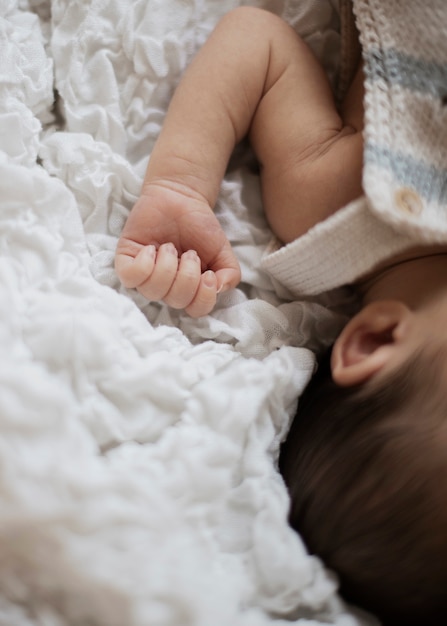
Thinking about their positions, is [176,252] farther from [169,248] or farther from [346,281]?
[346,281]

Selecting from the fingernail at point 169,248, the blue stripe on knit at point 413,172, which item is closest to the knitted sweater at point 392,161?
the blue stripe on knit at point 413,172

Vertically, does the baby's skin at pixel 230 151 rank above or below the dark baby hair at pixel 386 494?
above

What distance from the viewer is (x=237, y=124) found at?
32.3 inches

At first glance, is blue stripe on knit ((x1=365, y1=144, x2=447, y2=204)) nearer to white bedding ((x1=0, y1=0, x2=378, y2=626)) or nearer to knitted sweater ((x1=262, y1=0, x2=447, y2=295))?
knitted sweater ((x1=262, y1=0, x2=447, y2=295))

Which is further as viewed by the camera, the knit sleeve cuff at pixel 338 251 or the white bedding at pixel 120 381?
the knit sleeve cuff at pixel 338 251

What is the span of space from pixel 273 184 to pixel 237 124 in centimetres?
9

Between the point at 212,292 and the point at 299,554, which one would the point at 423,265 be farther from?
the point at 299,554

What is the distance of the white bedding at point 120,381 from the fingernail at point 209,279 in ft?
0.17

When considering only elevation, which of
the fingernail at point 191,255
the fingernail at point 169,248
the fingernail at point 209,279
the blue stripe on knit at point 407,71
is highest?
the blue stripe on knit at point 407,71

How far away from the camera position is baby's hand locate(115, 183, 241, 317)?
70cm

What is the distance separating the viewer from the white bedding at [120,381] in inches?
21.1

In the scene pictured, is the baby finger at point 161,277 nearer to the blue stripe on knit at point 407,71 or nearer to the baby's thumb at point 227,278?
the baby's thumb at point 227,278

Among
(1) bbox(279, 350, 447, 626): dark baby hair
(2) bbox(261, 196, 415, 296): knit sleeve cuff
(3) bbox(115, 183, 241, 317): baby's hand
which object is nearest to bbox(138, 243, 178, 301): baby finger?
(3) bbox(115, 183, 241, 317): baby's hand

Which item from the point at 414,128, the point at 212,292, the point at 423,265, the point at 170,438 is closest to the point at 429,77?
the point at 414,128
